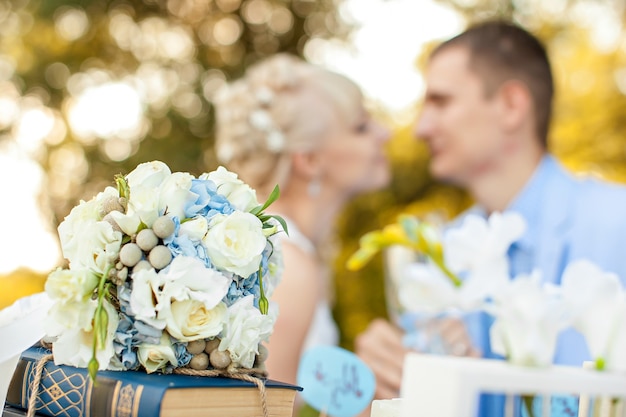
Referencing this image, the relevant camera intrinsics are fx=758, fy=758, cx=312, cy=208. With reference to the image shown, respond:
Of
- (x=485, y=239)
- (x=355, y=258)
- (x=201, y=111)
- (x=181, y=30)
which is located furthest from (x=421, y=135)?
(x=181, y=30)

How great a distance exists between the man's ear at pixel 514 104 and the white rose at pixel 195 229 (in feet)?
6.99

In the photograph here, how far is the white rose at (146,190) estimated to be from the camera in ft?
2.58

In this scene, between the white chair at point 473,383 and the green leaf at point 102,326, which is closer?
the white chair at point 473,383

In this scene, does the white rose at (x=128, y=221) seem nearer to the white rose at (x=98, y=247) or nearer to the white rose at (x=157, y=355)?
the white rose at (x=98, y=247)

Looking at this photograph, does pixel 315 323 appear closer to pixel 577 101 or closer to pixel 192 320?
pixel 192 320

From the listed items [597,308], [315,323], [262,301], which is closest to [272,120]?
[315,323]

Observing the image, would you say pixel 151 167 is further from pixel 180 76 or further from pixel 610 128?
pixel 610 128

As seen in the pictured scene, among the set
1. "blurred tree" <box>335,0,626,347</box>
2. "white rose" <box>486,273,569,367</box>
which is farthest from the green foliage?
"white rose" <box>486,273,569,367</box>

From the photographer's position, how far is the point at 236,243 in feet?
2.65

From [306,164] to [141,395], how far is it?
1.79 metres

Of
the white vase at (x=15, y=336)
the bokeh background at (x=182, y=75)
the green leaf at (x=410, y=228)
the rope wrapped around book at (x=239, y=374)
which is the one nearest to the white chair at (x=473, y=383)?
the rope wrapped around book at (x=239, y=374)

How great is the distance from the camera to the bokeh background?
18.7 ft

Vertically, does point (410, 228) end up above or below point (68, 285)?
above

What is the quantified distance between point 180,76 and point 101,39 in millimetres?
702
